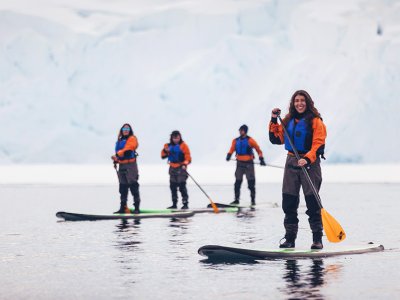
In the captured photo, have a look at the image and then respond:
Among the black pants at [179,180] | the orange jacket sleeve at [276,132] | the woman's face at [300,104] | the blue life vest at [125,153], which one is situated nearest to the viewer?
the woman's face at [300,104]

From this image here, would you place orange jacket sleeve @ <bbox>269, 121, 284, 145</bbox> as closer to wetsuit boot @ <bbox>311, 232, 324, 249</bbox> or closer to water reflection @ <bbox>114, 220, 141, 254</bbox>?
wetsuit boot @ <bbox>311, 232, 324, 249</bbox>

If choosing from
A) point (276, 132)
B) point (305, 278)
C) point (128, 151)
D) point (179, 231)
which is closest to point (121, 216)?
point (128, 151)

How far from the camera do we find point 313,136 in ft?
32.6

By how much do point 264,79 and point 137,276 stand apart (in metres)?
48.7

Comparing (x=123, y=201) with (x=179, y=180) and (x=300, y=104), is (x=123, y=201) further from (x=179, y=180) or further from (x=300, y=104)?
(x=300, y=104)

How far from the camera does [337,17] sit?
56219 mm

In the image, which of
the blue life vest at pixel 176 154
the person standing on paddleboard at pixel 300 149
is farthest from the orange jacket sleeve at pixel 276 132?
the blue life vest at pixel 176 154

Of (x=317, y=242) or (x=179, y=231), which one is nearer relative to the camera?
(x=317, y=242)

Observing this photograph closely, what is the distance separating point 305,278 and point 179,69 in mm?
49214

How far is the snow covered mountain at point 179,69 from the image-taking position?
5341cm

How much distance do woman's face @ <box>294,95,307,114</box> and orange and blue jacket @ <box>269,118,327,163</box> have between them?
126mm

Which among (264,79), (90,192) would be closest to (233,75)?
(264,79)

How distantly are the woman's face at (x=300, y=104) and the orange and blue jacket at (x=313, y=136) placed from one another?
13cm

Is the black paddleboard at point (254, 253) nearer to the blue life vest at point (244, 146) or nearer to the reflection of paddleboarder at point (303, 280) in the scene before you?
the reflection of paddleboarder at point (303, 280)
